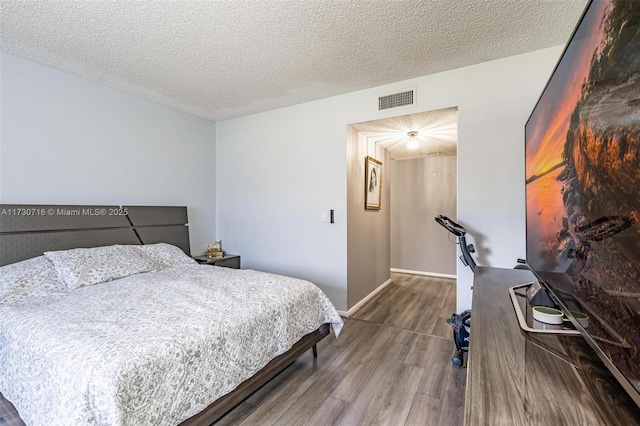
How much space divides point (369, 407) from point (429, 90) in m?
2.74

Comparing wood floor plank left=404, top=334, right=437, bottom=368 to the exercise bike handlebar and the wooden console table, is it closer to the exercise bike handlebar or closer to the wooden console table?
the exercise bike handlebar

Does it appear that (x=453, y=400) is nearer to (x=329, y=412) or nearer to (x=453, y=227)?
(x=329, y=412)

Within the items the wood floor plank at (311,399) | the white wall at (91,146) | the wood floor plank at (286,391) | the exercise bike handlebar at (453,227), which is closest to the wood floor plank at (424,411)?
the wood floor plank at (311,399)

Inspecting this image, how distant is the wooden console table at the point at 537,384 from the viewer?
0.61 metres

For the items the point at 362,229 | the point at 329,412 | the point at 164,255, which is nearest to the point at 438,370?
the point at 329,412

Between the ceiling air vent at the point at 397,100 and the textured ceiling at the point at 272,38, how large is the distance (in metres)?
0.15

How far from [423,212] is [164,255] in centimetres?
437

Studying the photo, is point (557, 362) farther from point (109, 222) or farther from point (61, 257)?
point (109, 222)

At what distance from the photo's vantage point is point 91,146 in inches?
116

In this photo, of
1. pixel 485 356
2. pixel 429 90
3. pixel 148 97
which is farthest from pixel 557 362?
pixel 148 97

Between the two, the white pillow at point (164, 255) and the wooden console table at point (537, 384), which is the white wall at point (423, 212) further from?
the wooden console table at point (537, 384)

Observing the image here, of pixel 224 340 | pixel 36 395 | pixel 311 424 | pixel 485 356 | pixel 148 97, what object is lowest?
pixel 311 424

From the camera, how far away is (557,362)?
82cm

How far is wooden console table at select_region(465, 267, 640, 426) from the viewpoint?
0.61m
